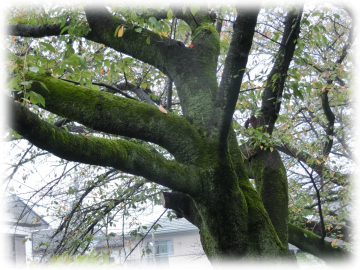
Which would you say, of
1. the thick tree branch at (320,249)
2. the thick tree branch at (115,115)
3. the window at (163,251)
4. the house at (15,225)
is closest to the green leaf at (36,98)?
the thick tree branch at (115,115)

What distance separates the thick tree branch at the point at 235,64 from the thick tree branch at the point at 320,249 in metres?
2.55

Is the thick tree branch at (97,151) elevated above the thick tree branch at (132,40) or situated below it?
below

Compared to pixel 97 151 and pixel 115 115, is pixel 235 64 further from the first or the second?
pixel 97 151

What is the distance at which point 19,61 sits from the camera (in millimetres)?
2422

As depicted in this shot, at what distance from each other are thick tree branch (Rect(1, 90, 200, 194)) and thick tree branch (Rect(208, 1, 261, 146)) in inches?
19.3

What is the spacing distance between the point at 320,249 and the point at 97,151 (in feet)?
12.6

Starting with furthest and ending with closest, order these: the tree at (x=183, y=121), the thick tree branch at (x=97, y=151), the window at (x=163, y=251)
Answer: the window at (x=163, y=251) → the tree at (x=183, y=121) → the thick tree branch at (x=97, y=151)

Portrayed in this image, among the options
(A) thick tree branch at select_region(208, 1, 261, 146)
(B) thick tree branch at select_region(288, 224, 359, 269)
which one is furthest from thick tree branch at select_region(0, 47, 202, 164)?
(B) thick tree branch at select_region(288, 224, 359, 269)

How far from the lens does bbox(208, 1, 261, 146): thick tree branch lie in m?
2.30

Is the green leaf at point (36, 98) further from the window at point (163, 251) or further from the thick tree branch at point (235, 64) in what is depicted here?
the window at point (163, 251)

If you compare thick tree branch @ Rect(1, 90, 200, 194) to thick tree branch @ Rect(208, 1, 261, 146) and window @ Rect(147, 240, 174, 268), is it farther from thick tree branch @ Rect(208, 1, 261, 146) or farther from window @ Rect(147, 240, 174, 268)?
window @ Rect(147, 240, 174, 268)

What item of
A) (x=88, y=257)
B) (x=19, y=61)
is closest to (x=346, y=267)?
(x=88, y=257)

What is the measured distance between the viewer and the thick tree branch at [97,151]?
190 centimetres

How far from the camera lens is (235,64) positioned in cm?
246
